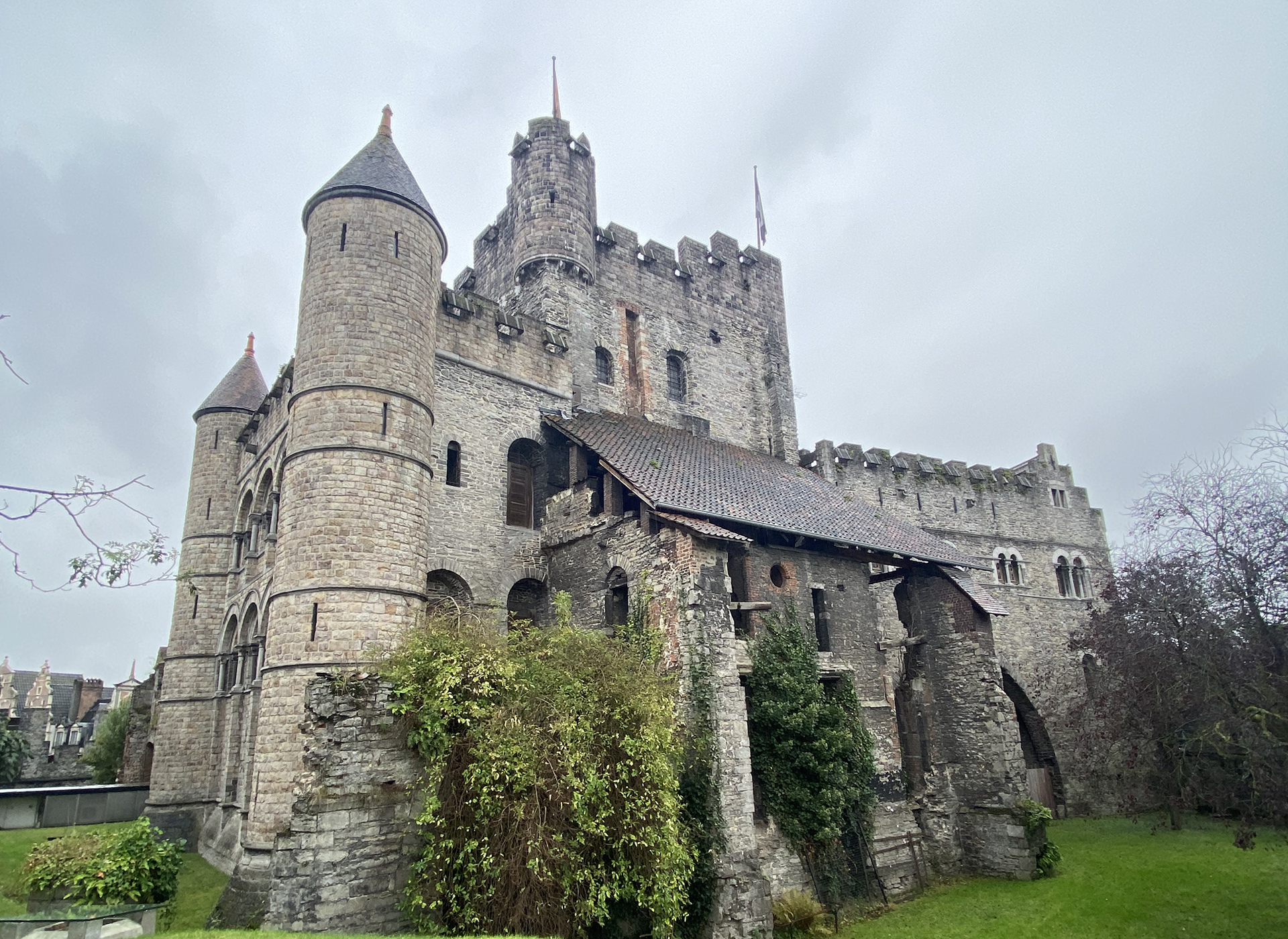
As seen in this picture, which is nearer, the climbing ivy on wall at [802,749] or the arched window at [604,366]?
the climbing ivy on wall at [802,749]

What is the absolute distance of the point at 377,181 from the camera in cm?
1470

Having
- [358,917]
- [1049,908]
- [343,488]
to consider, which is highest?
[343,488]

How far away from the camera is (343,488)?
41.8ft

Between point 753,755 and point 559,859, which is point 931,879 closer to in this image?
point 753,755

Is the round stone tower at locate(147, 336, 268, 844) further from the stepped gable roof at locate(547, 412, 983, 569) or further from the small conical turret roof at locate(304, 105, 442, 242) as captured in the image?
the stepped gable roof at locate(547, 412, 983, 569)

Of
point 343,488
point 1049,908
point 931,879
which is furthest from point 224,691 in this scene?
point 1049,908

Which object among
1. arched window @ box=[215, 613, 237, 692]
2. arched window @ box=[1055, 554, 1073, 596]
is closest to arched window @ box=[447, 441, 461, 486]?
arched window @ box=[215, 613, 237, 692]

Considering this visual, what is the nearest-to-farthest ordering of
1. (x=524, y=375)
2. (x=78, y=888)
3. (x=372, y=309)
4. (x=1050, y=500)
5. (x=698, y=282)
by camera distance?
(x=78, y=888)
(x=372, y=309)
(x=524, y=375)
(x=698, y=282)
(x=1050, y=500)

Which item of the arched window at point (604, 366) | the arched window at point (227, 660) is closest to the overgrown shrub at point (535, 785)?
the arched window at point (227, 660)

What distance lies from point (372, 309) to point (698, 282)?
12820 millimetres

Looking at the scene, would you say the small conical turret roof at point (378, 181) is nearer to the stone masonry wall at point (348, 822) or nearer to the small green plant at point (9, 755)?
the stone masonry wall at point (348, 822)

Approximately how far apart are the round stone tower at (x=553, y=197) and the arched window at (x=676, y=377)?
11.7 ft

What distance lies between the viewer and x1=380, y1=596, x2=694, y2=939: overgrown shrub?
9016mm

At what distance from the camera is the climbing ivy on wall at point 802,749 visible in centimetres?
1256
